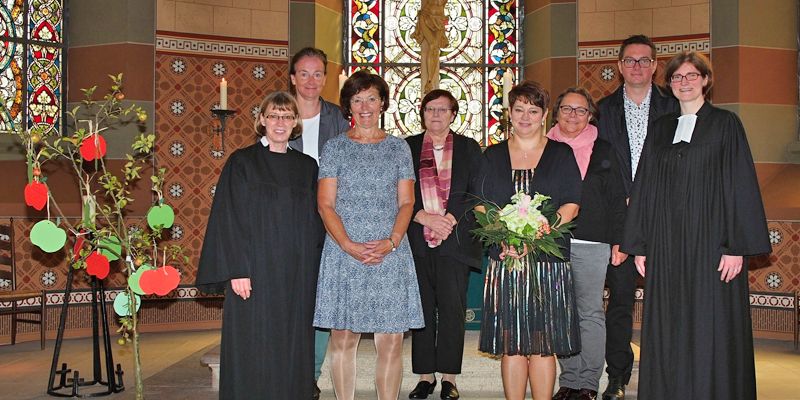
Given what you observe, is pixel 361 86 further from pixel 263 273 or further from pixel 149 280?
pixel 149 280

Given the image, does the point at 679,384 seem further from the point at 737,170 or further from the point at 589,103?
the point at 589,103

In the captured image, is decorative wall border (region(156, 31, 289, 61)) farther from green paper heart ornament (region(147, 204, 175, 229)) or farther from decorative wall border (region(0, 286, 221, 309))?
green paper heart ornament (region(147, 204, 175, 229))

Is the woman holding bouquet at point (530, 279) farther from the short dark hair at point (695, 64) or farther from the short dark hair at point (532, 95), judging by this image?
the short dark hair at point (695, 64)

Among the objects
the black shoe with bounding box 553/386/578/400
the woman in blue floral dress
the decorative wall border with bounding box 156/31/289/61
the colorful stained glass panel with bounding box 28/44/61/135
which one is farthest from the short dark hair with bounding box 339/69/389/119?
the colorful stained glass panel with bounding box 28/44/61/135

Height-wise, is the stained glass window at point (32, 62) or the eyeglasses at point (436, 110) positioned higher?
the stained glass window at point (32, 62)

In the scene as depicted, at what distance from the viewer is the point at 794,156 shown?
8.13 m

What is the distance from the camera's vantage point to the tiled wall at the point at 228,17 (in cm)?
834

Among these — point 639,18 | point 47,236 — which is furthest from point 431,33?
point 47,236

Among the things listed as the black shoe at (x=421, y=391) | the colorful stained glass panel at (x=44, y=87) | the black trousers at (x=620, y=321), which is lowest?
the black shoe at (x=421, y=391)

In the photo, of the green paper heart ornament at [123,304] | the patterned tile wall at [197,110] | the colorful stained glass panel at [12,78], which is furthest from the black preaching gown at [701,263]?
the colorful stained glass panel at [12,78]

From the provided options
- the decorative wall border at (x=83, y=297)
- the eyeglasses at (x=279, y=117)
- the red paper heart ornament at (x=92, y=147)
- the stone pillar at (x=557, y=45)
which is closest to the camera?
the red paper heart ornament at (x=92, y=147)

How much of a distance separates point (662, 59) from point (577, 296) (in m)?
4.85

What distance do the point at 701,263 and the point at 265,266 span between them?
→ 6.17 ft

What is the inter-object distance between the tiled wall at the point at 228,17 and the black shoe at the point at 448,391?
193 inches
